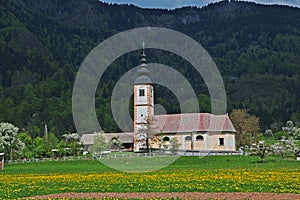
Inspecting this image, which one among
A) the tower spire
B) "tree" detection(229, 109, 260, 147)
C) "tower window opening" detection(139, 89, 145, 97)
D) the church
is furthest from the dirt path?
the tower spire

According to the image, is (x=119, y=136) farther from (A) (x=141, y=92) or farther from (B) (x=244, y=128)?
(B) (x=244, y=128)

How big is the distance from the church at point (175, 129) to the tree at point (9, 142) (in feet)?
73.8

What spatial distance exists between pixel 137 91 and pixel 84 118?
4651cm

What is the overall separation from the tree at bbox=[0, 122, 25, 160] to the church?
2249 centimetres

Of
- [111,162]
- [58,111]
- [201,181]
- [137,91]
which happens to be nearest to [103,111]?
[58,111]

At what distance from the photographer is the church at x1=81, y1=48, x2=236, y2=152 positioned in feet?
307

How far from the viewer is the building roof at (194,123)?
94800 millimetres

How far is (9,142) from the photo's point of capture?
3575 inches

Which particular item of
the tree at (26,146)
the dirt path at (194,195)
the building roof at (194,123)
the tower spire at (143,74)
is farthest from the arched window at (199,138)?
the dirt path at (194,195)

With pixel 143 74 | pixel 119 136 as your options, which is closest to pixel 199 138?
pixel 143 74

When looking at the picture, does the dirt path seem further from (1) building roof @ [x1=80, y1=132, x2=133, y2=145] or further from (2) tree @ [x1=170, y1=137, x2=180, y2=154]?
(1) building roof @ [x1=80, y1=132, x2=133, y2=145]

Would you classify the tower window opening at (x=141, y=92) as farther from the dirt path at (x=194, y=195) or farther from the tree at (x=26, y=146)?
the dirt path at (x=194, y=195)

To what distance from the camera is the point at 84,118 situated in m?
145

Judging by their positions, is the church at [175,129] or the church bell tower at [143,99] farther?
the church bell tower at [143,99]
